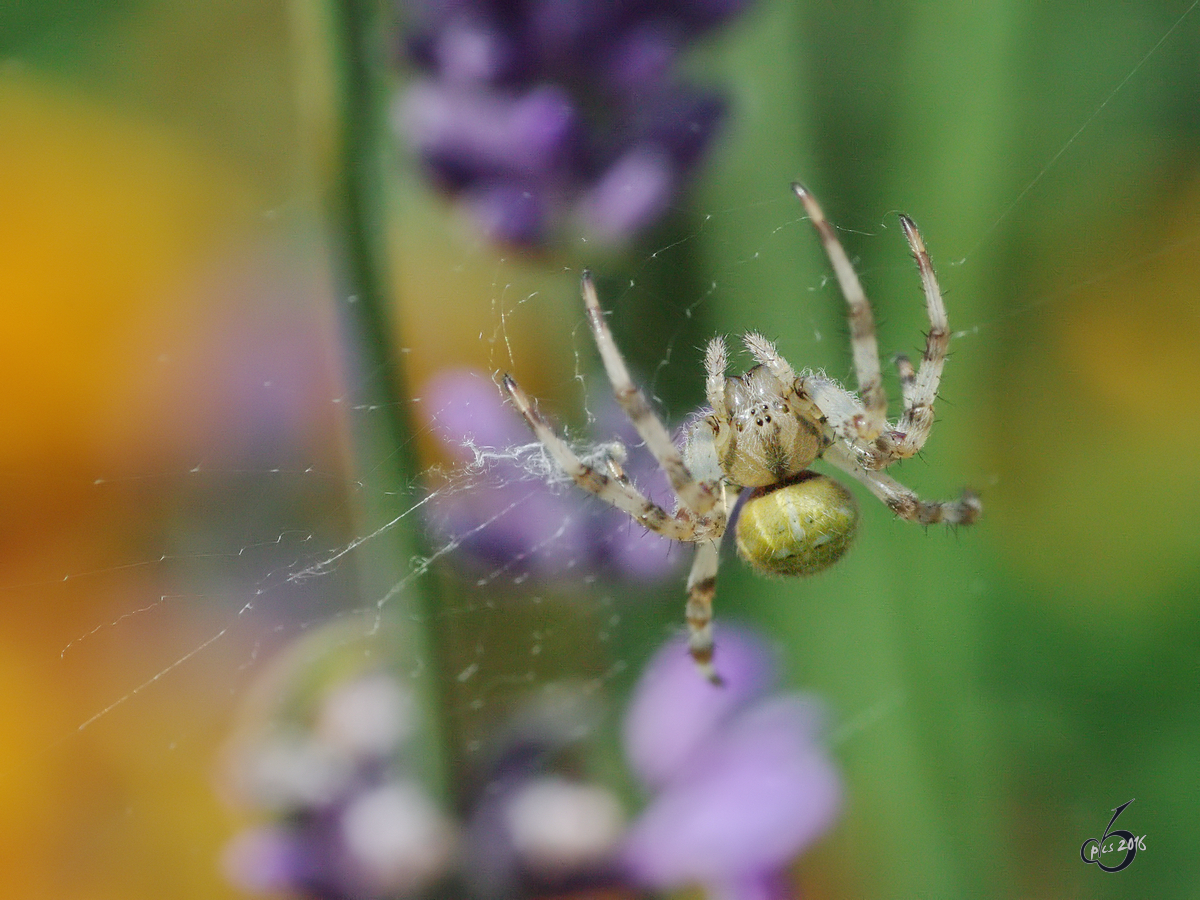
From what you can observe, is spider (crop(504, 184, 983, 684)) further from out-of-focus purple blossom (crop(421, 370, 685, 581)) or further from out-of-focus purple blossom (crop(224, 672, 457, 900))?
out-of-focus purple blossom (crop(224, 672, 457, 900))

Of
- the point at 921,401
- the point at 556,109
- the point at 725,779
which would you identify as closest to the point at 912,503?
the point at 921,401

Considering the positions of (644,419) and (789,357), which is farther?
(789,357)

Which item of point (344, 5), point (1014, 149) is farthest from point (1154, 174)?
point (344, 5)

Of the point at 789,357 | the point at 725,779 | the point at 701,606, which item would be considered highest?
the point at 789,357

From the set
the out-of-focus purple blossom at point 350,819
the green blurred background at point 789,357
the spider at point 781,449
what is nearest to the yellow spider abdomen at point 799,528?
the spider at point 781,449

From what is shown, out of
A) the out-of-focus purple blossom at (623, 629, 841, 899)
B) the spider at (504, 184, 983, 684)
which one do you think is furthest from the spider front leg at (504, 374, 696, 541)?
the out-of-focus purple blossom at (623, 629, 841, 899)

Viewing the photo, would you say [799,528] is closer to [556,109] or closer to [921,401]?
[921,401]

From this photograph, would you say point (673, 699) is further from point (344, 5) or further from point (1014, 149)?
point (1014, 149)

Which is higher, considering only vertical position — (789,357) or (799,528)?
(789,357)
